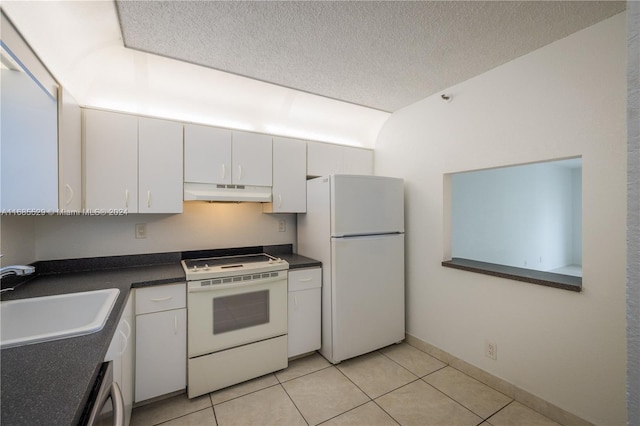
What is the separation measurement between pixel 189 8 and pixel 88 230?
186 centimetres

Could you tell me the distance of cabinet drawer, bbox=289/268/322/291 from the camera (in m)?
2.46

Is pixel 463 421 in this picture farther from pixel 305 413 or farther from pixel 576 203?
pixel 576 203

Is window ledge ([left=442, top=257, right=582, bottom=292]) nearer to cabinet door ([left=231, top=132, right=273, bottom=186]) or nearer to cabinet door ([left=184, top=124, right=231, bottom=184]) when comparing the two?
cabinet door ([left=231, top=132, right=273, bottom=186])

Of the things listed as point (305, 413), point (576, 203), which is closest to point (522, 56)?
point (305, 413)

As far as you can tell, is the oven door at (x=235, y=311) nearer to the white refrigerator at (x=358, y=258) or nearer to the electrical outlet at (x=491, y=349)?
the white refrigerator at (x=358, y=258)

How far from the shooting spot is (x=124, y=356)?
5.05 ft

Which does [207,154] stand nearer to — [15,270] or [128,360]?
[15,270]

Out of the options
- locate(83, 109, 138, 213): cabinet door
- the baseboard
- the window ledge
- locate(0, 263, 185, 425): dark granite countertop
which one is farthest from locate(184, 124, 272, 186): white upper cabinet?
the baseboard

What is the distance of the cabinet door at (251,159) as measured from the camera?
8.12 ft

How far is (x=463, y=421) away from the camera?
1.80 m

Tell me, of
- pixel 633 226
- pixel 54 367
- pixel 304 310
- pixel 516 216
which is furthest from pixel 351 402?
pixel 516 216

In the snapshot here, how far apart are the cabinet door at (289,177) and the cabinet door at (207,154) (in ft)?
1.51

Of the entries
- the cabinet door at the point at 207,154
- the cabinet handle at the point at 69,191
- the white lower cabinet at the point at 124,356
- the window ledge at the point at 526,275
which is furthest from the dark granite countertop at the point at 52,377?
the window ledge at the point at 526,275

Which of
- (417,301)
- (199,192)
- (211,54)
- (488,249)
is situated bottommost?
(417,301)
